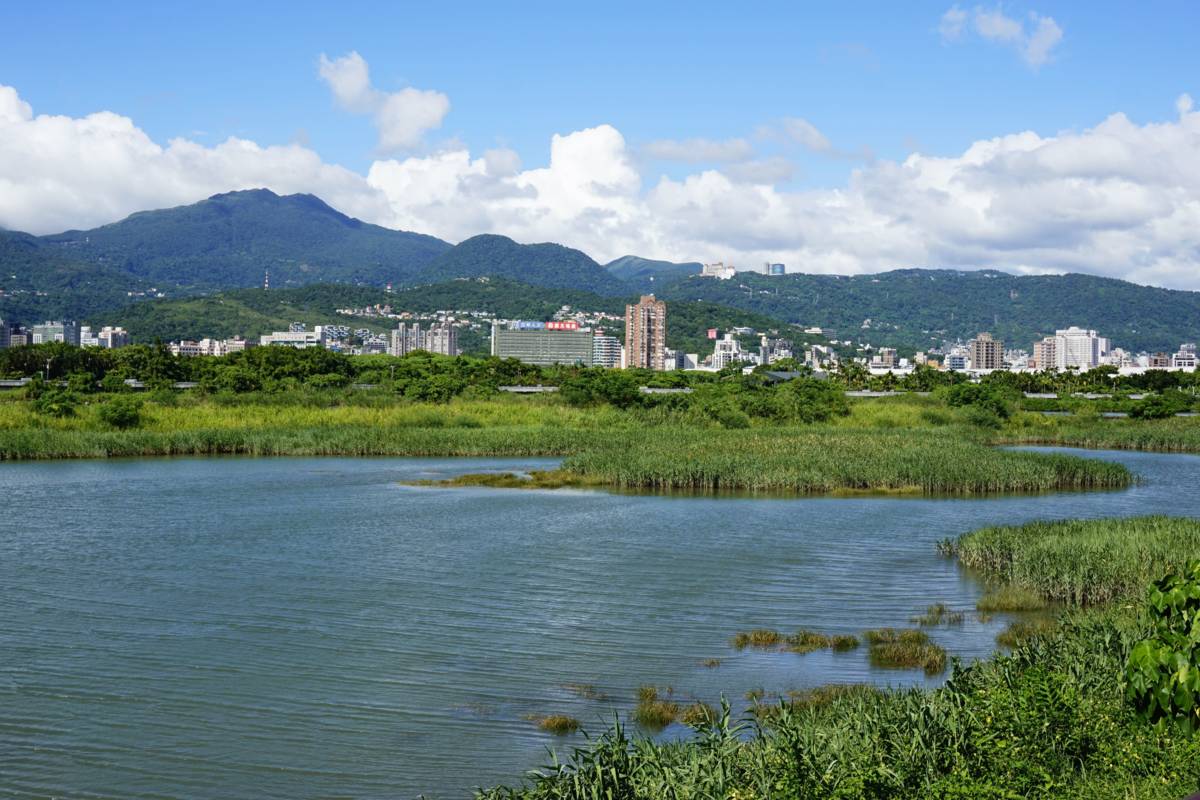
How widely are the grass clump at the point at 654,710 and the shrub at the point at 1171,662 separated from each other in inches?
252

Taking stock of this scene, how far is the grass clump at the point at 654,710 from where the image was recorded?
12672 millimetres

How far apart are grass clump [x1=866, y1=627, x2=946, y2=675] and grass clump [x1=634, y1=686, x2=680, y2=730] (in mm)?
3306

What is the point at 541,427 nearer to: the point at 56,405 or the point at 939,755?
the point at 56,405

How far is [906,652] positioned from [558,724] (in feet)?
17.7

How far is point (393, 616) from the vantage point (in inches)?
719

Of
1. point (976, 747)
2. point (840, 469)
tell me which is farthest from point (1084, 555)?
point (840, 469)

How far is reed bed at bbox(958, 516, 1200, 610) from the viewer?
745 inches

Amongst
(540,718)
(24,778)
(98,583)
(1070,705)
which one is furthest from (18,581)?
(1070,705)

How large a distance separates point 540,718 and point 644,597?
7.16 metres

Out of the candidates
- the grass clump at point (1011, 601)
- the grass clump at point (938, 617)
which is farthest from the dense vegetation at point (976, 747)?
the grass clump at point (1011, 601)

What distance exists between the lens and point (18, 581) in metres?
21.0

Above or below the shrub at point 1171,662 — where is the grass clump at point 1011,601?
below

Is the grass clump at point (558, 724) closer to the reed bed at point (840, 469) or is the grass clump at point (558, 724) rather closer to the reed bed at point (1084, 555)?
the reed bed at point (1084, 555)

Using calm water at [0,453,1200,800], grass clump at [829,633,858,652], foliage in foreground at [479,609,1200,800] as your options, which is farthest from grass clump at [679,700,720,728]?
grass clump at [829,633,858,652]
